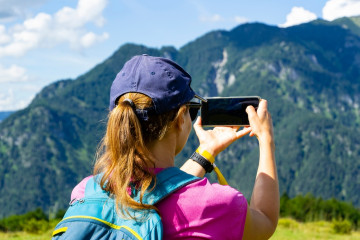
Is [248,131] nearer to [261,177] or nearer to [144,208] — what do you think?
[261,177]

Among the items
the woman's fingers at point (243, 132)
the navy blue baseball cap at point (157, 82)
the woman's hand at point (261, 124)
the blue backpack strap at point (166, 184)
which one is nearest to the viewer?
the blue backpack strap at point (166, 184)

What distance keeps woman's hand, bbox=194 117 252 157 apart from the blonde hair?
2.17 feet

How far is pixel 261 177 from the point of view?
2.66 meters

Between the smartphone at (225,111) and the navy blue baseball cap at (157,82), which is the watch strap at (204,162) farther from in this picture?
the navy blue baseball cap at (157,82)

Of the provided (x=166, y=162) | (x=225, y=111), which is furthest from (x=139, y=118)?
(x=225, y=111)

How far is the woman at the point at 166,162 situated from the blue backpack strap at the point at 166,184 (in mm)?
31

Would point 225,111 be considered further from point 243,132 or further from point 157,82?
point 157,82

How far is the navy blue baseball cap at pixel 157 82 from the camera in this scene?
8.18 feet

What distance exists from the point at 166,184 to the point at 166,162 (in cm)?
22

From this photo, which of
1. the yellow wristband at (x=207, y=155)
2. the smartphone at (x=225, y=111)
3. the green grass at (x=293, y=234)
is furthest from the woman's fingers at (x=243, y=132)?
the green grass at (x=293, y=234)

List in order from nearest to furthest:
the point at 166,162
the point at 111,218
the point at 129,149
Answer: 1. the point at 111,218
2. the point at 129,149
3. the point at 166,162

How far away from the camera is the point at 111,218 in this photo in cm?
231

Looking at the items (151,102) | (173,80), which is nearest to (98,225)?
(151,102)

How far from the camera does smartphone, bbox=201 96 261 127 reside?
10.5ft
